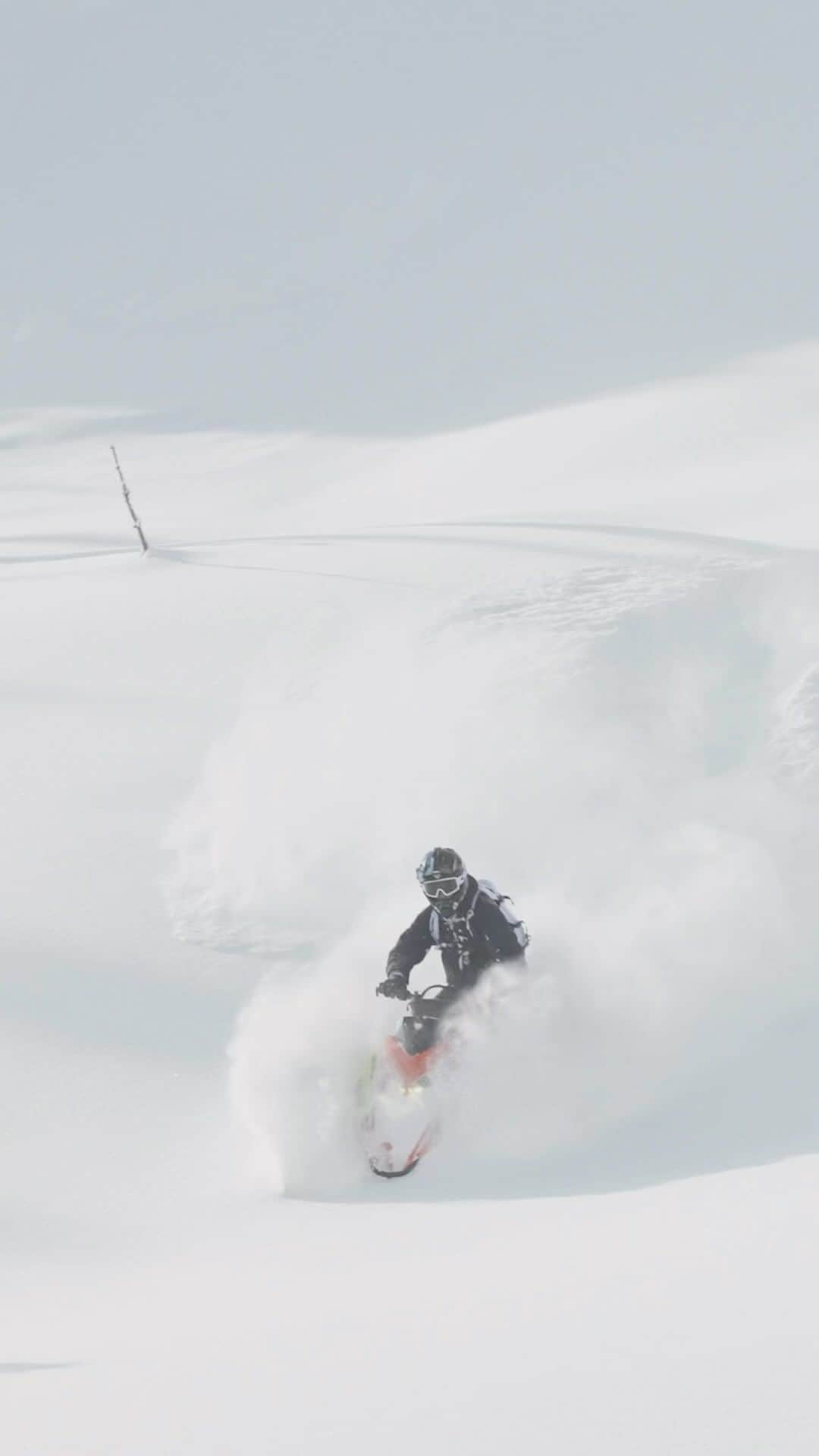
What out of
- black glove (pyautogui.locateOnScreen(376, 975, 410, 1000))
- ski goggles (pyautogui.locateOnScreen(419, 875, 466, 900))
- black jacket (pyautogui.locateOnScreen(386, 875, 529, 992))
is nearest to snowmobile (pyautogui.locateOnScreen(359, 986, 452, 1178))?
black glove (pyautogui.locateOnScreen(376, 975, 410, 1000))

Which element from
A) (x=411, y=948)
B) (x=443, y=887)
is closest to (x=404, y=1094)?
(x=411, y=948)

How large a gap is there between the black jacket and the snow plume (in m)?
0.15

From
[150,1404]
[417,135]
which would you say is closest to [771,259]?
[417,135]

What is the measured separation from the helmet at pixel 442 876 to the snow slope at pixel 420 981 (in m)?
0.67

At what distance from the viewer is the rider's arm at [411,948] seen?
7.88m

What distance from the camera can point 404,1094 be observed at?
746cm

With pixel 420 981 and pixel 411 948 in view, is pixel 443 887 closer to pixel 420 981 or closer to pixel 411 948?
pixel 411 948

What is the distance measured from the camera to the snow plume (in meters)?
7.49

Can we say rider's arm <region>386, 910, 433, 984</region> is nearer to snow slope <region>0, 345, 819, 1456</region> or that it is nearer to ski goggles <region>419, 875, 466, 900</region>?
ski goggles <region>419, 875, 466, 900</region>

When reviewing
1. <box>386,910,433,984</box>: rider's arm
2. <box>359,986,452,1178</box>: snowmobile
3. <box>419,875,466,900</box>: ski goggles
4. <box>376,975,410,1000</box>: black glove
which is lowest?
<box>359,986,452,1178</box>: snowmobile

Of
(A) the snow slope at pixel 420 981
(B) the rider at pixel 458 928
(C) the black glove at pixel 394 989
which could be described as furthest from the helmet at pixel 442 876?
(A) the snow slope at pixel 420 981

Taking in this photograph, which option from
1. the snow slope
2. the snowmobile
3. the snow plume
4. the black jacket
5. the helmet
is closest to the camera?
the snow slope

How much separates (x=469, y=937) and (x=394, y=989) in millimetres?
581

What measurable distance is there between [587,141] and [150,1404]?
4831 cm
